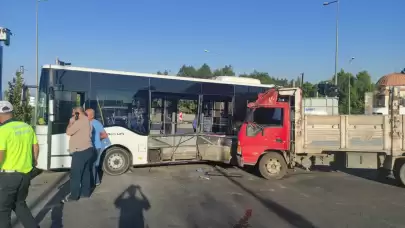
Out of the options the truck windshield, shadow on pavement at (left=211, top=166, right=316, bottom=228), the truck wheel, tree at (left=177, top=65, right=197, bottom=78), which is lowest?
shadow on pavement at (left=211, top=166, right=316, bottom=228)

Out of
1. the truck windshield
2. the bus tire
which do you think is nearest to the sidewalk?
the truck windshield

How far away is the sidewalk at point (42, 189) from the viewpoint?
24.7 ft

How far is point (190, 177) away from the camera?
1124 centimetres

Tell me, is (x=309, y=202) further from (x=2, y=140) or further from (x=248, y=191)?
(x=2, y=140)

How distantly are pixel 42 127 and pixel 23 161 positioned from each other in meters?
5.68

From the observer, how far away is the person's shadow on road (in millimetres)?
6504

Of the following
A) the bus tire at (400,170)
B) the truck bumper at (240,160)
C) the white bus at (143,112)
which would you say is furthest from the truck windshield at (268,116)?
the bus tire at (400,170)

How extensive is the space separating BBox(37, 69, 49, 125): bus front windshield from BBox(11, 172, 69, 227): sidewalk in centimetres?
159

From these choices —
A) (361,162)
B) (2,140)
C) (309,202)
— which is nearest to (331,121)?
(361,162)

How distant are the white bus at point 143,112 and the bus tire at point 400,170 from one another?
4.78 metres

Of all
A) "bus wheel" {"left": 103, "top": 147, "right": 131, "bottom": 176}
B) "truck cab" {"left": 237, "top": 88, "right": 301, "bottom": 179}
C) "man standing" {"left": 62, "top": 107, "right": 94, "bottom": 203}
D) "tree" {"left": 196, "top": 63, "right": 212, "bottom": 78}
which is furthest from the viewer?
"tree" {"left": 196, "top": 63, "right": 212, "bottom": 78}

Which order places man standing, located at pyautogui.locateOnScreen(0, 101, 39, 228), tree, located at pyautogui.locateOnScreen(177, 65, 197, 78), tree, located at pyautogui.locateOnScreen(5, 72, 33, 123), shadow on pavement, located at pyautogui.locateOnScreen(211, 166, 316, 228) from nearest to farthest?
man standing, located at pyautogui.locateOnScreen(0, 101, 39, 228) → shadow on pavement, located at pyautogui.locateOnScreen(211, 166, 316, 228) → tree, located at pyautogui.locateOnScreen(177, 65, 197, 78) → tree, located at pyautogui.locateOnScreen(5, 72, 33, 123)

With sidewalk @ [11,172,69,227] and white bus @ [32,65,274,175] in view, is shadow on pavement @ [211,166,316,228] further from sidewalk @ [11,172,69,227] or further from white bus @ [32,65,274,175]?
sidewalk @ [11,172,69,227]

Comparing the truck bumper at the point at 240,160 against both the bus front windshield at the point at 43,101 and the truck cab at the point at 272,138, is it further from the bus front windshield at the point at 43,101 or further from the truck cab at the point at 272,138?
the bus front windshield at the point at 43,101
